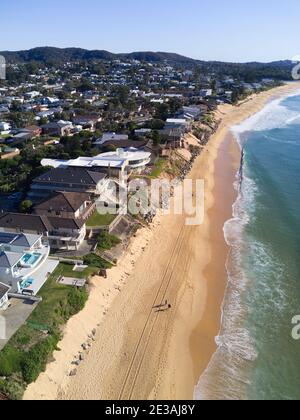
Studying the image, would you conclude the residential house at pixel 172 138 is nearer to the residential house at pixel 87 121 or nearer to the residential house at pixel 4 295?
the residential house at pixel 87 121

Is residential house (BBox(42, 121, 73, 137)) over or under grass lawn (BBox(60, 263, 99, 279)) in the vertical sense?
over

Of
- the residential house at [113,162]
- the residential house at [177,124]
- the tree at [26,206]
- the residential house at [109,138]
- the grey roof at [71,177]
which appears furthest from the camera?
the residential house at [177,124]

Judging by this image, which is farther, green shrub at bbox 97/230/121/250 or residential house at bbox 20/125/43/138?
residential house at bbox 20/125/43/138

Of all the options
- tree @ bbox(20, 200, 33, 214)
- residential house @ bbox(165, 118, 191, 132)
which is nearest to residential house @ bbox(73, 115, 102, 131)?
residential house @ bbox(165, 118, 191, 132)

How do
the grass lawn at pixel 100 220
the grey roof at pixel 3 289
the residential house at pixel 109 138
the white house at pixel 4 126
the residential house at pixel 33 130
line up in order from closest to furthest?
→ the grey roof at pixel 3 289
the grass lawn at pixel 100 220
the residential house at pixel 109 138
the residential house at pixel 33 130
the white house at pixel 4 126

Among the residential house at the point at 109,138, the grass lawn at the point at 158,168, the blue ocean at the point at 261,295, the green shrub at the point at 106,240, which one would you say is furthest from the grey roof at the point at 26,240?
the residential house at the point at 109,138

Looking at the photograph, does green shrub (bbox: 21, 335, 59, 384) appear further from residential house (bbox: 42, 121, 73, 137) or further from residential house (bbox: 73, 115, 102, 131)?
residential house (bbox: 73, 115, 102, 131)

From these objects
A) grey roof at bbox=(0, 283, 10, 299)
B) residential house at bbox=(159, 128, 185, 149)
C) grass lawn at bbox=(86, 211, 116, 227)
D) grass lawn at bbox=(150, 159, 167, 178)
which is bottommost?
grey roof at bbox=(0, 283, 10, 299)
